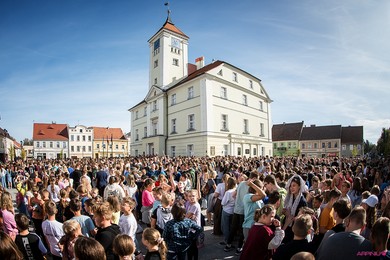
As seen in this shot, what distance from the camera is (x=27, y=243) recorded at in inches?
145

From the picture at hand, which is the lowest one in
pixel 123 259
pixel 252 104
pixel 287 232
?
pixel 287 232

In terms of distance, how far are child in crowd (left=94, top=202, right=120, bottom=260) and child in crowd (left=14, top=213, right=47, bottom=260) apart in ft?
3.39

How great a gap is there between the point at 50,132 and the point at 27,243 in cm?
7656

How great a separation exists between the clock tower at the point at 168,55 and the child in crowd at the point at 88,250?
35568mm

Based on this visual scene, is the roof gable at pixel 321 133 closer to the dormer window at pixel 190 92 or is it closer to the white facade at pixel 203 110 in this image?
the white facade at pixel 203 110

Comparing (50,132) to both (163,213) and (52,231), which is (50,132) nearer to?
(52,231)

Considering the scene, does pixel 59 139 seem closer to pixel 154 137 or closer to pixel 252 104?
pixel 154 137

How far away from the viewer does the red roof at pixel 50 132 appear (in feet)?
222

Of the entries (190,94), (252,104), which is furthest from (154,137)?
(252,104)

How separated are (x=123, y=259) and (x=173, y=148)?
3183 cm

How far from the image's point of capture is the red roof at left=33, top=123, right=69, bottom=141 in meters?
67.6

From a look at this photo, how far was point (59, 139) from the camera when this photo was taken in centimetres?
6869

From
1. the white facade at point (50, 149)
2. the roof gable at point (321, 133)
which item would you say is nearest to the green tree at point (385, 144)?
the roof gable at point (321, 133)

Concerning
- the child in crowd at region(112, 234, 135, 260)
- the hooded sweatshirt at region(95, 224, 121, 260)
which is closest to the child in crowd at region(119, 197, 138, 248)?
the hooded sweatshirt at region(95, 224, 121, 260)
